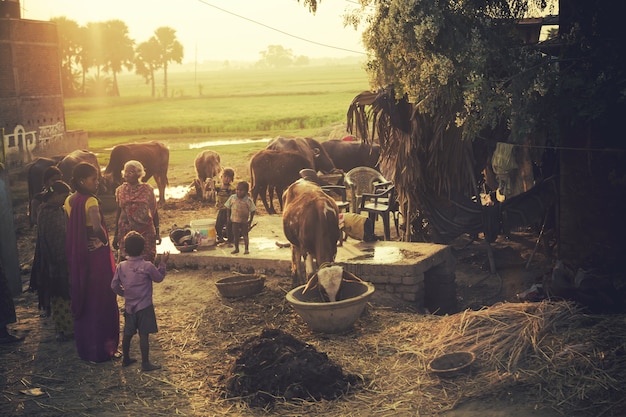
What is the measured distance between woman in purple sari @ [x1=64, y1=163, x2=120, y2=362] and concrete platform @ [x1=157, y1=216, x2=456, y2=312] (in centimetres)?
328

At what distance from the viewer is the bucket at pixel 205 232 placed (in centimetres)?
1128

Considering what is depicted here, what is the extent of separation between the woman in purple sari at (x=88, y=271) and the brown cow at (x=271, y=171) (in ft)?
29.5

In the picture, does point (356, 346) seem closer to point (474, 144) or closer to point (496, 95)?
point (496, 95)

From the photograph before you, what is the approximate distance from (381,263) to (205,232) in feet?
10.4

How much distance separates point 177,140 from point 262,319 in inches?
1328

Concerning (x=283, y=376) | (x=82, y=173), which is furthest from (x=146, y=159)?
(x=283, y=376)

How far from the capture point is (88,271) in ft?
24.6

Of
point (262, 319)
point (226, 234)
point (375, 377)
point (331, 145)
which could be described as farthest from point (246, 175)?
point (375, 377)

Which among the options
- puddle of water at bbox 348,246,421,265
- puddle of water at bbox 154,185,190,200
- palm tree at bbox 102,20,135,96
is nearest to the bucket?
puddle of water at bbox 348,246,421,265

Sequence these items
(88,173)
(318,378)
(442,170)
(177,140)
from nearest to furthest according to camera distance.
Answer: (318,378)
(88,173)
(442,170)
(177,140)

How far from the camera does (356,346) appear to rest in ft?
25.1

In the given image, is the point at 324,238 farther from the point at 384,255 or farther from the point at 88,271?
the point at 88,271

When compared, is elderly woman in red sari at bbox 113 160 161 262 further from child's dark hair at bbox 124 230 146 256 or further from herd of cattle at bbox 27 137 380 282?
herd of cattle at bbox 27 137 380 282

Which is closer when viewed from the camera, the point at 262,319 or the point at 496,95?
the point at 496,95
